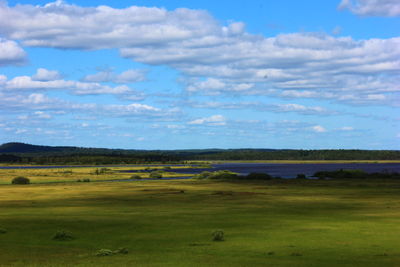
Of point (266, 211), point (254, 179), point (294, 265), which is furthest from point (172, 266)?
point (254, 179)

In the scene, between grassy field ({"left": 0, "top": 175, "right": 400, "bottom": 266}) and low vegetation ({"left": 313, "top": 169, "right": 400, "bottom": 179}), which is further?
low vegetation ({"left": 313, "top": 169, "right": 400, "bottom": 179})

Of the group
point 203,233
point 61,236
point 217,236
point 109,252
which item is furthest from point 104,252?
point 203,233

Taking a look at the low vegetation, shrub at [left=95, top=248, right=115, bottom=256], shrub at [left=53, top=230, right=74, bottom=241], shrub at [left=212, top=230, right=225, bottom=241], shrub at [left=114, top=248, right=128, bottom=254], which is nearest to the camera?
shrub at [left=95, top=248, right=115, bottom=256]

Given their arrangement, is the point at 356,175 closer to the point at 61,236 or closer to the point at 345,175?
the point at 345,175

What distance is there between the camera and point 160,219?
4678cm

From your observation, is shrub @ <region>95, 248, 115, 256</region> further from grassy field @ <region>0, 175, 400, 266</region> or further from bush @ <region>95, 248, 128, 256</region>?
grassy field @ <region>0, 175, 400, 266</region>

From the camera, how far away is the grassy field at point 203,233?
28469mm

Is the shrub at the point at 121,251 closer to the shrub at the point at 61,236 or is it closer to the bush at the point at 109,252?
the bush at the point at 109,252

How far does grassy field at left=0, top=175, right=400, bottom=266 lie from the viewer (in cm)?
2847

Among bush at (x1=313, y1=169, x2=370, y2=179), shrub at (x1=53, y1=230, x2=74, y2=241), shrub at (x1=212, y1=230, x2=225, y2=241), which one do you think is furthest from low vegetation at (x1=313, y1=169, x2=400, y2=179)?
shrub at (x1=53, y1=230, x2=74, y2=241)

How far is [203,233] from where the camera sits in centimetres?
3828

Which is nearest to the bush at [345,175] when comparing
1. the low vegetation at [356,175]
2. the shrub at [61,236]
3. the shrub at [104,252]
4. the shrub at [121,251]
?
the low vegetation at [356,175]

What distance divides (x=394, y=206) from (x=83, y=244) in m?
37.1

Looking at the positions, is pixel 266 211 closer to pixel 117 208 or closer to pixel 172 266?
pixel 117 208
